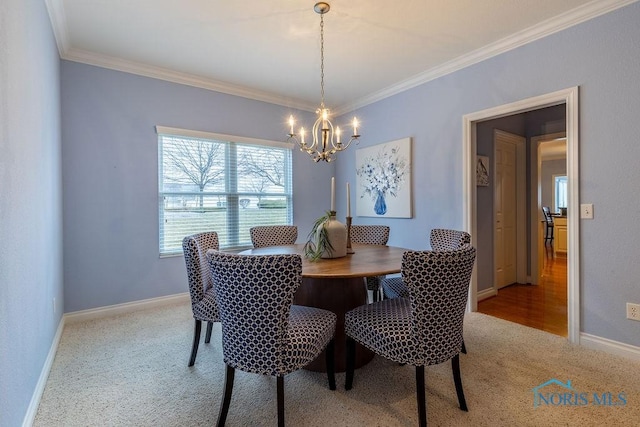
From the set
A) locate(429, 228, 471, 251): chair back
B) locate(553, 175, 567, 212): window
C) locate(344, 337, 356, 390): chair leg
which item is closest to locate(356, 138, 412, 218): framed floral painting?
locate(429, 228, 471, 251): chair back

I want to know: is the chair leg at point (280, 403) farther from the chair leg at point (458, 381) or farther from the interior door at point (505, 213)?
the interior door at point (505, 213)

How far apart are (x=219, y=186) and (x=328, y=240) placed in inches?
86.3

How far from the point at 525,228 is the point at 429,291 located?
12.6ft

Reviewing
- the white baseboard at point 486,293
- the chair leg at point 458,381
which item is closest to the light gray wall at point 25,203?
the chair leg at point 458,381

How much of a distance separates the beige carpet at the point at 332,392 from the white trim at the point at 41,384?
4 centimetres

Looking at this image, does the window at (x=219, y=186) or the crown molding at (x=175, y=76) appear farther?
the window at (x=219, y=186)

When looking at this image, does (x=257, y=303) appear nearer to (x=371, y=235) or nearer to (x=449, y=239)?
(x=449, y=239)

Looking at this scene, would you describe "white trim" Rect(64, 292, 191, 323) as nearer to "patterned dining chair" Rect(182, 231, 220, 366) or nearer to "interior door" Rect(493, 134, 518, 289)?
"patterned dining chair" Rect(182, 231, 220, 366)

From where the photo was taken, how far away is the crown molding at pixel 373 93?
7.73 feet

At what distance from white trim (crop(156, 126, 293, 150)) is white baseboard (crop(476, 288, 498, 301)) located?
3117mm

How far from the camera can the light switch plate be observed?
7.86 feet

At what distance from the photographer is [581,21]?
7.90 feet

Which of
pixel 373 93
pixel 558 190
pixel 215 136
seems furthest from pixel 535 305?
pixel 558 190

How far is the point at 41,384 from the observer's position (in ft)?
6.22
